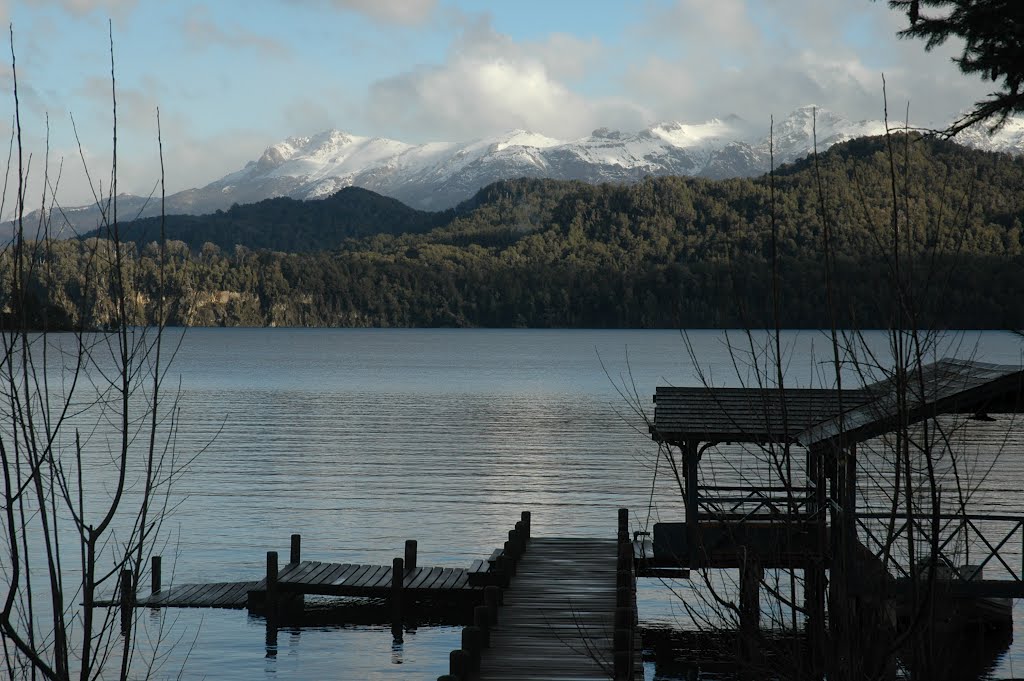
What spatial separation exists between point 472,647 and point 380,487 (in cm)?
2795

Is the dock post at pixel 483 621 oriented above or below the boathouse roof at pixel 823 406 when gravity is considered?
below

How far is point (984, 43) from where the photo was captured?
29.5ft

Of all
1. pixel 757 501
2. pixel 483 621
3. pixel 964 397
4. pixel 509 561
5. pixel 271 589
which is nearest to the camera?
pixel 964 397

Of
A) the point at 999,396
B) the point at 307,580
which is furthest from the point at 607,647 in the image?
the point at 307,580

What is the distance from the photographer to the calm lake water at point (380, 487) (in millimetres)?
21062

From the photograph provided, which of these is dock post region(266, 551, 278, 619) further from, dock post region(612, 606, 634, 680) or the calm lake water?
dock post region(612, 606, 634, 680)

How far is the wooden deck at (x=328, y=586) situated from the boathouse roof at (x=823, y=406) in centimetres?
572

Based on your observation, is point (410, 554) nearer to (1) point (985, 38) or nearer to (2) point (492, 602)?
(2) point (492, 602)

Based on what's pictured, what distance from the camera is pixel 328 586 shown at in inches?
852

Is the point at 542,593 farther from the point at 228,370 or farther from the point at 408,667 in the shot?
the point at 228,370

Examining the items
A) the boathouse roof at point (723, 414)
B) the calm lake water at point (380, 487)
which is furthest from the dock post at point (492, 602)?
the calm lake water at point (380, 487)

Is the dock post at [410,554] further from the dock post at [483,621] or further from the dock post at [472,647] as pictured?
the dock post at [472,647]

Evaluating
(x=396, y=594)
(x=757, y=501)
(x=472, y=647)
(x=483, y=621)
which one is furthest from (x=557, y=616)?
(x=396, y=594)

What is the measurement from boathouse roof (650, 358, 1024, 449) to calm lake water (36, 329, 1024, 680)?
2.52 feet
